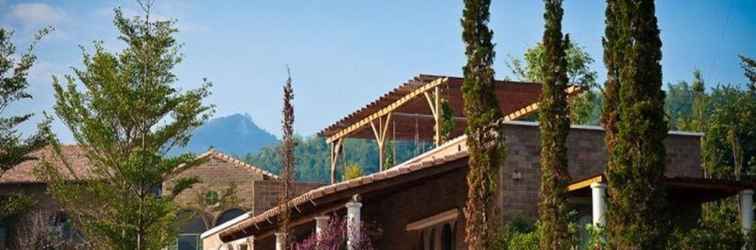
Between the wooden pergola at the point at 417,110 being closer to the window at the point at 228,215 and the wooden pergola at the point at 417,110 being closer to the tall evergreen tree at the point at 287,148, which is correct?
the tall evergreen tree at the point at 287,148

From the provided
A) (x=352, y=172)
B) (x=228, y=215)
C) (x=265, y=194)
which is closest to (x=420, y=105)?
(x=352, y=172)

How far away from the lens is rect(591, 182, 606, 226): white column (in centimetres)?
1792

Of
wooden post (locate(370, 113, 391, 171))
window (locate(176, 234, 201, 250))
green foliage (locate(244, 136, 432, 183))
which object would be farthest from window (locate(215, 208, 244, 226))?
green foliage (locate(244, 136, 432, 183))

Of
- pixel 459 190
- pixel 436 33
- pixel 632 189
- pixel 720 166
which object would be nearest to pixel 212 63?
pixel 436 33

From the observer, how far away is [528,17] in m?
28.7

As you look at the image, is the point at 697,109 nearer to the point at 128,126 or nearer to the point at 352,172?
the point at 352,172

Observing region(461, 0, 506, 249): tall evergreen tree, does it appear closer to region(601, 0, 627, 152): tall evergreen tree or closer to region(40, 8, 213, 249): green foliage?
region(601, 0, 627, 152): tall evergreen tree

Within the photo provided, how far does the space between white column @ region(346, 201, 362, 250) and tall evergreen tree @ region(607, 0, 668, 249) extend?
14.4 ft

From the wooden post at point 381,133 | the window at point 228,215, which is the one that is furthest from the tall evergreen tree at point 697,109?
the window at point 228,215

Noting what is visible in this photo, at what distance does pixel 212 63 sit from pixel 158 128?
6.01 ft

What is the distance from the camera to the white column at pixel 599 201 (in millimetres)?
17922

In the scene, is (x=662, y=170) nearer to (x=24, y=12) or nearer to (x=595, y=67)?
(x=595, y=67)

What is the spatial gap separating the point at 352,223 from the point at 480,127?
2754mm

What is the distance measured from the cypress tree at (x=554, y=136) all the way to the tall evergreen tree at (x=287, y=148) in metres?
4.75
